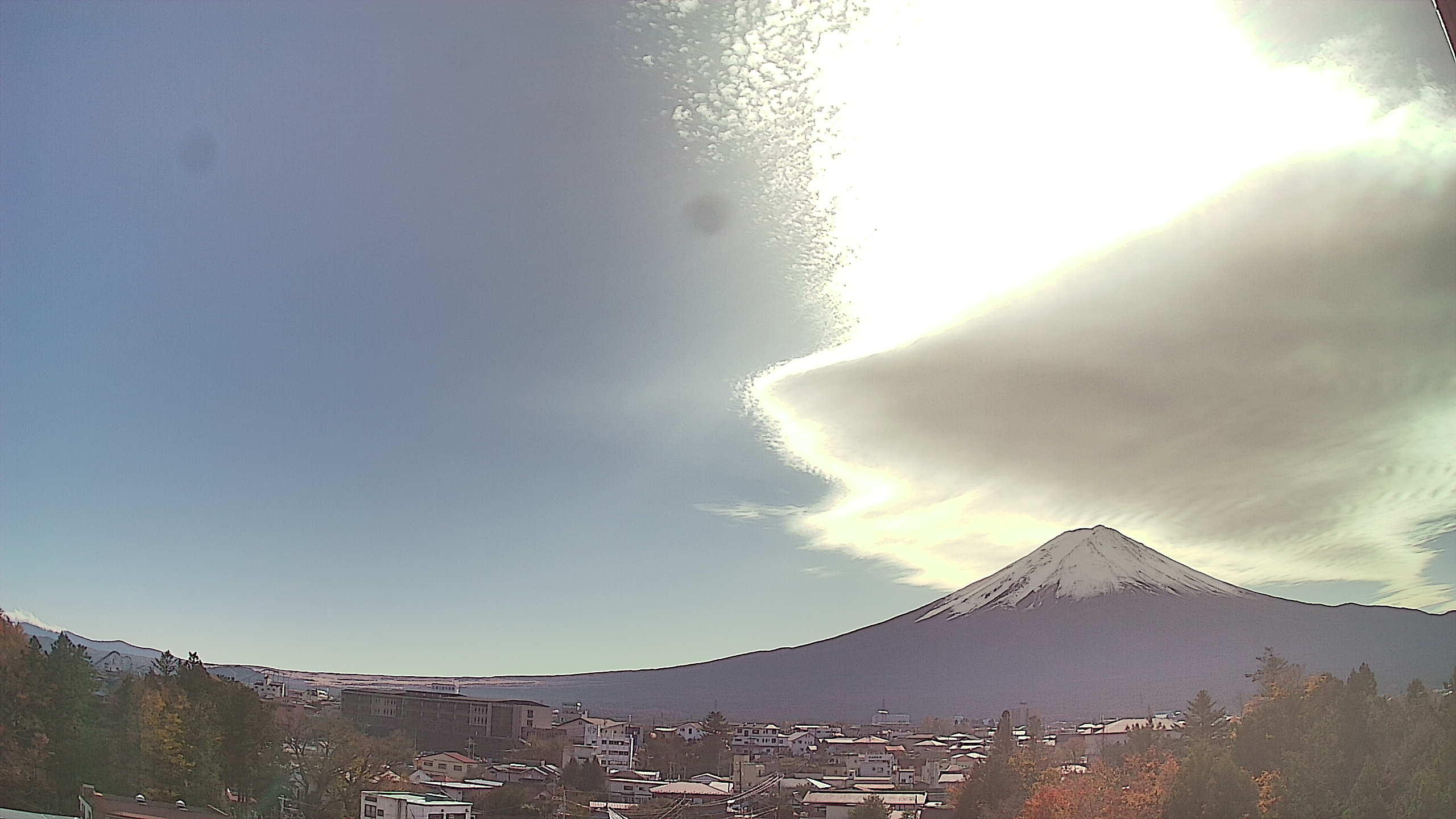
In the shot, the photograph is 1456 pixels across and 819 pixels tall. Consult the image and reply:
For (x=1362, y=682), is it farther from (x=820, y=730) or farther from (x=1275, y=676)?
(x=820, y=730)

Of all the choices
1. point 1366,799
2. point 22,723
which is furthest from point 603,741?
point 22,723

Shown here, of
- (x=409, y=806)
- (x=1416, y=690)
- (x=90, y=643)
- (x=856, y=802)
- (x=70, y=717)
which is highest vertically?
(x=90, y=643)

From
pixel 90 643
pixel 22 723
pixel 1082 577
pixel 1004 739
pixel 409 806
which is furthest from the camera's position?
pixel 90 643

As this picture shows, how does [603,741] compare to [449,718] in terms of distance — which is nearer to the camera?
[603,741]

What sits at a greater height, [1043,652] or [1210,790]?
[1043,652]

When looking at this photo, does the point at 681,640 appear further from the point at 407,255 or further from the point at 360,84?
the point at 360,84

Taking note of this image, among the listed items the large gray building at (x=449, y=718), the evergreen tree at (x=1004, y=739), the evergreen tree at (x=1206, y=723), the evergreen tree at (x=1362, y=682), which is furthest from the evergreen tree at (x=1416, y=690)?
the large gray building at (x=449, y=718)

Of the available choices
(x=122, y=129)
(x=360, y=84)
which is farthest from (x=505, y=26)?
(x=122, y=129)

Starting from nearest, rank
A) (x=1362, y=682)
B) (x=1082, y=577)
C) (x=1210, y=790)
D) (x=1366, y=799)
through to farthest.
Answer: (x=1366, y=799)
(x=1362, y=682)
(x=1210, y=790)
(x=1082, y=577)
